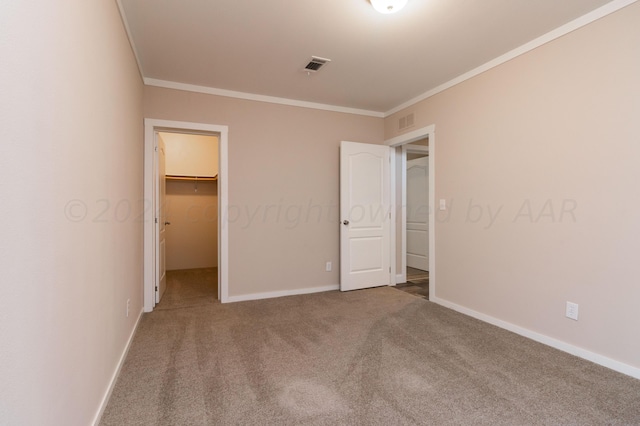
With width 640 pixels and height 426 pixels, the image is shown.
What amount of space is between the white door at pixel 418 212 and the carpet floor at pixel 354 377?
279cm

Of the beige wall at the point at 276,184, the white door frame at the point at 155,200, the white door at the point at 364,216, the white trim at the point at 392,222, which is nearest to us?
the white door frame at the point at 155,200

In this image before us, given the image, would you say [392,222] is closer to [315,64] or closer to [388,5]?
[315,64]

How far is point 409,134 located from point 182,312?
3552mm

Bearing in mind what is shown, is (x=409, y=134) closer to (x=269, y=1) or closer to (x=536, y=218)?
(x=536, y=218)

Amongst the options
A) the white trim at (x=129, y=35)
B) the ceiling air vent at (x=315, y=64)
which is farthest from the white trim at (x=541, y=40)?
the white trim at (x=129, y=35)

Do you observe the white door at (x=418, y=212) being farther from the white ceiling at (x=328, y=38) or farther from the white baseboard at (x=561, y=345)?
the white ceiling at (x=328, y=38)

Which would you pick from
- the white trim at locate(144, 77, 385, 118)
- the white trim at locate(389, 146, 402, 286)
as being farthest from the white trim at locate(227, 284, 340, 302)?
the white trim at locate(144, 77, 385, 118)

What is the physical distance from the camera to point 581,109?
240 centimetres

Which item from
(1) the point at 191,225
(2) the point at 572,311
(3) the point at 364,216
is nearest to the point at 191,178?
(1) the point at 191,225

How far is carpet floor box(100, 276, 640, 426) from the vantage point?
1.69 m

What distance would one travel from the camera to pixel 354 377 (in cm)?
207

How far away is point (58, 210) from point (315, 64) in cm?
265

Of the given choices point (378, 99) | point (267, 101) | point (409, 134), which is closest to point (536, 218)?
point (409, 134)

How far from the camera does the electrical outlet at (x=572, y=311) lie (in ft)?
7.93
